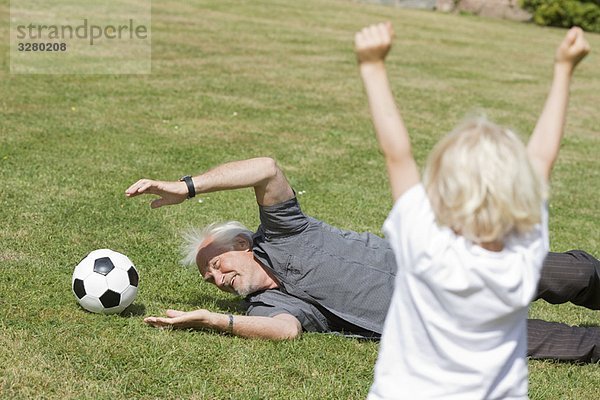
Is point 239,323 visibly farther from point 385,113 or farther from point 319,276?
point 385,113

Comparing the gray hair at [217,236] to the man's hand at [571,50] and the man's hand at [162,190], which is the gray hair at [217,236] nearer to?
the man's hand at [162,190]

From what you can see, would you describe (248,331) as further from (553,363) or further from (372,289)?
(553,363)

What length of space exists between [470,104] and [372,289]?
957 centimetres

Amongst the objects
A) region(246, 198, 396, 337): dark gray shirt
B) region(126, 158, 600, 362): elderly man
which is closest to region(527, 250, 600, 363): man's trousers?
region(126, 158, 600, 362): elderly man

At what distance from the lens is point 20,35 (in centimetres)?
1588

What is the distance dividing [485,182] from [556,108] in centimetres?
60

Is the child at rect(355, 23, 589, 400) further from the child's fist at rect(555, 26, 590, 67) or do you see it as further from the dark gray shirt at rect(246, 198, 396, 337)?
the dark gray shirt at rect(246, 198, 396, 337)

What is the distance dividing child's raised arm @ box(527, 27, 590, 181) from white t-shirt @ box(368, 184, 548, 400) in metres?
0.23

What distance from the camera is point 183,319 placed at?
4832mm

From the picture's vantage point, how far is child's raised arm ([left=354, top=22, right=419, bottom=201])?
2.65 meters

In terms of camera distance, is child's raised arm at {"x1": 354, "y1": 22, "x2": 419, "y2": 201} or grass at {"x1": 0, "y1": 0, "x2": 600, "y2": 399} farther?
grass at {"x1": 0, "y1": 0, "x2": 600, "y2": 399}

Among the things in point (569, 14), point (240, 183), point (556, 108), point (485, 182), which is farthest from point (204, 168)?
point (569, 14)

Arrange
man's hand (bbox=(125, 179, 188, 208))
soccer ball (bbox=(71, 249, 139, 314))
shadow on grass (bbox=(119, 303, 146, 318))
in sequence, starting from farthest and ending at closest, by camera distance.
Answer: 1. shadow on grass (bbox=(119, 303, 146, 318))
2. soccer ball (bbox=(71, 249, 139, 314))
3. man's hand (bbox=(125, 179, 188, 208))

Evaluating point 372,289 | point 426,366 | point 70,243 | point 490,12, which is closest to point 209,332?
point 372,289
